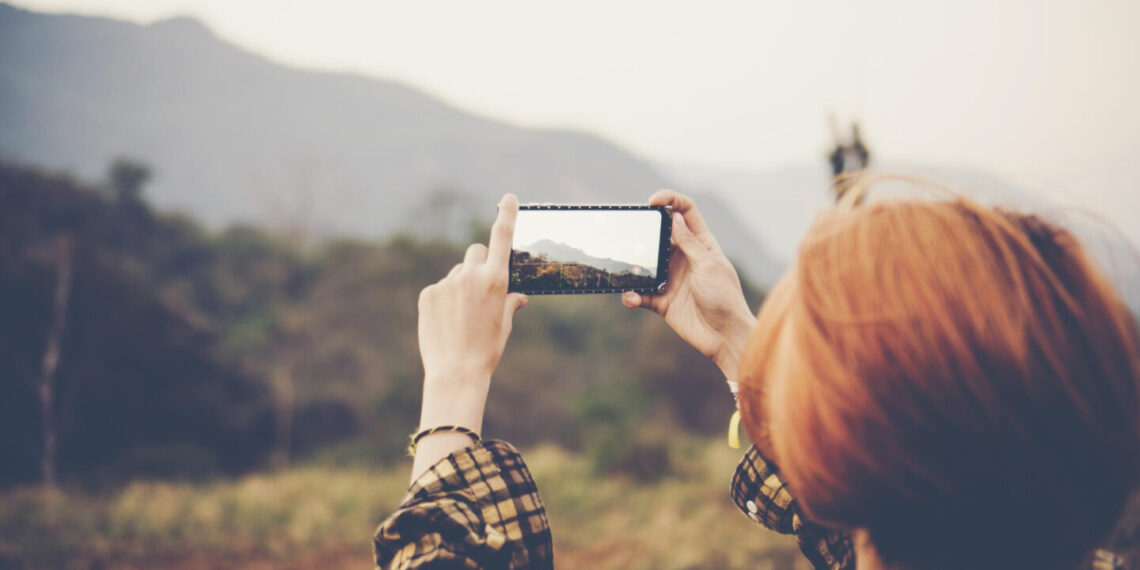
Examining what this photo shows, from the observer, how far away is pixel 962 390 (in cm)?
57

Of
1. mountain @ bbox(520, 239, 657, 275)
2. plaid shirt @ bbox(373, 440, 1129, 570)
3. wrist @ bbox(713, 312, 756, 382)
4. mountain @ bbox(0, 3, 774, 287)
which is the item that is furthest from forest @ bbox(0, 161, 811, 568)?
plaid shirt @ bbox(373, 440, 1129, 570)

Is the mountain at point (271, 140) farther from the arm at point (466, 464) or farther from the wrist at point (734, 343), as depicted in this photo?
the arm at point (466, 464)

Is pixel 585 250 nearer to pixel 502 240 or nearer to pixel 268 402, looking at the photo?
pixel 502 240

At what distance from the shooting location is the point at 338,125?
246 feet

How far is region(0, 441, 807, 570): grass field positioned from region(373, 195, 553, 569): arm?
6.44 metres

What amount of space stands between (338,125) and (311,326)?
62.4m

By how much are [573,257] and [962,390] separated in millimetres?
853

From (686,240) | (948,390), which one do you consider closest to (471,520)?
(948,390)

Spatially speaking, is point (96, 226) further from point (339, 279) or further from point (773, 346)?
point (773, 346)

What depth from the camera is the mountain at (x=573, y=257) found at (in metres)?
1.28

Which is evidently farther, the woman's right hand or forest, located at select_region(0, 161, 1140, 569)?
forest, located at select_region(0, 161, 1140, 569)

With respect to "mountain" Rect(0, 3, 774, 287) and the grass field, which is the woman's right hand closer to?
the grass field

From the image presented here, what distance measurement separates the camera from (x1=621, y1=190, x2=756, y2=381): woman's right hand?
131cm

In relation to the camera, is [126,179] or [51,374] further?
[126,179]
